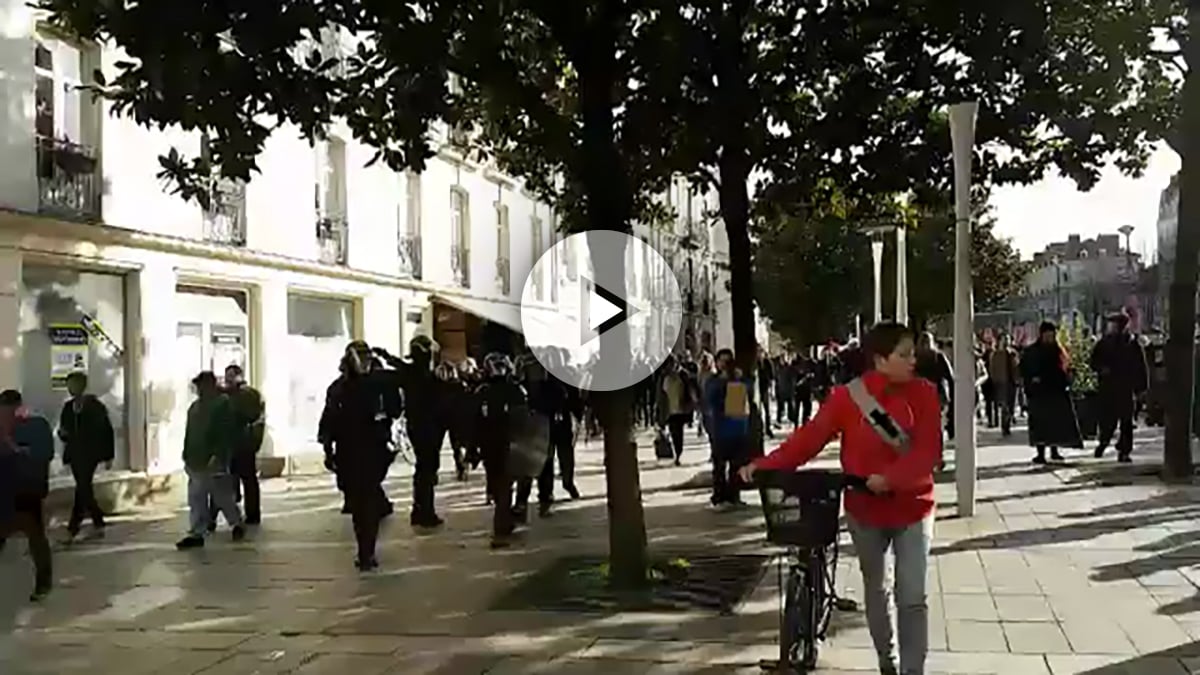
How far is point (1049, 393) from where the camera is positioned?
56.7ft

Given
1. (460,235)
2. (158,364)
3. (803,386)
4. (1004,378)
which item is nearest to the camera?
(158,364)

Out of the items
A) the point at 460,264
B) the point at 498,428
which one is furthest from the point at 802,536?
the point at 460,264

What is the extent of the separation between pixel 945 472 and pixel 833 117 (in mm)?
5187

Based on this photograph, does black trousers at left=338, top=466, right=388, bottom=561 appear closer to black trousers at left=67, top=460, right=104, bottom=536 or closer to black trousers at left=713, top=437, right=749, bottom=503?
black trousers at left=67, top=460, right=104, bottom=536

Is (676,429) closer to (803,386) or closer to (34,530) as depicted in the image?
(803,386)

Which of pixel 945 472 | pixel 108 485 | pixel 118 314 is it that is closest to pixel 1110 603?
pixel 945 472

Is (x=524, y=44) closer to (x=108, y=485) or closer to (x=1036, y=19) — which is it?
(x=1036, y=19)

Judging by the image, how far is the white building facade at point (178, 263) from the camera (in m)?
15.6

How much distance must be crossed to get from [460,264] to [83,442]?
1693 cm

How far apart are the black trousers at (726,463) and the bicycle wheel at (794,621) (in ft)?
24.2

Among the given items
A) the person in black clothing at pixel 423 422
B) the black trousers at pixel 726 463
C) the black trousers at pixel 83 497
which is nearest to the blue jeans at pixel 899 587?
the black trousers at pixel 726 463

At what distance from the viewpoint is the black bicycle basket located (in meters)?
6.69

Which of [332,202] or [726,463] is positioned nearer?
[726,463]

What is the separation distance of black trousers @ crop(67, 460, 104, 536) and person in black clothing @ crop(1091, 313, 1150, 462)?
41.0 feet
